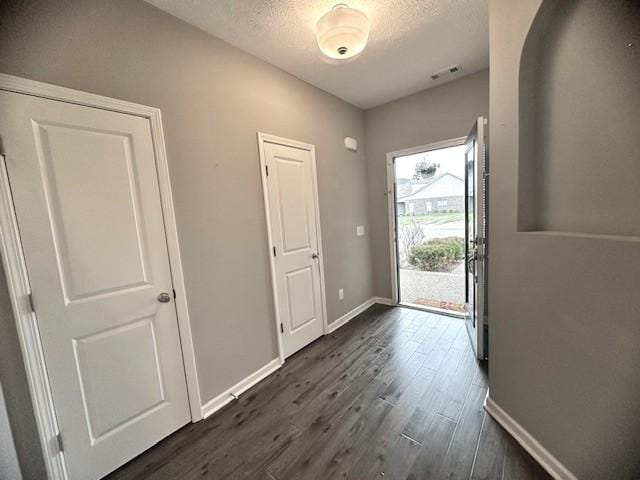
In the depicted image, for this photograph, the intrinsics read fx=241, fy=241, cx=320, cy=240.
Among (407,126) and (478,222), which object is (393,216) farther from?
(478,222)

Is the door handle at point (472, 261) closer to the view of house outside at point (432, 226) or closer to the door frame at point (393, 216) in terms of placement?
the view of house outside at point (432, 226)

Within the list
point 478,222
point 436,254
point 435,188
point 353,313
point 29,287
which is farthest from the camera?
point 436,254

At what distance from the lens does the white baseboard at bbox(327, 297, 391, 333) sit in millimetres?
2955

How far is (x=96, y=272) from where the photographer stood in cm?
134

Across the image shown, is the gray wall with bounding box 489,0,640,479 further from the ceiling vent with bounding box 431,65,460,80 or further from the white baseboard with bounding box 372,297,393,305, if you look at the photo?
the white baseboard with bounding box 372,297,393,305

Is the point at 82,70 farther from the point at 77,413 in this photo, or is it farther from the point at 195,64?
the point at 77,413

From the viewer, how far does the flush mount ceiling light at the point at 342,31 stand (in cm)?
146

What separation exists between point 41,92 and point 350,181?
2.72 m

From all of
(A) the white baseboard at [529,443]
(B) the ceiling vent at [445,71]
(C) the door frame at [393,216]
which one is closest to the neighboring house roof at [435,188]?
(C) the door frame at [393,216]

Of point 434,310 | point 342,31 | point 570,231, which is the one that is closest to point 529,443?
point 570,231

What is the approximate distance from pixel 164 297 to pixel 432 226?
14.5 ft

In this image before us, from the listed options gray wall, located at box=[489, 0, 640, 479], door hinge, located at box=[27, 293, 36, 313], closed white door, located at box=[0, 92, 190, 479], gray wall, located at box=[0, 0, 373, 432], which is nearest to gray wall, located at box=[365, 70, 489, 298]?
gray wall, located at box=[0, 0, 373, 432]

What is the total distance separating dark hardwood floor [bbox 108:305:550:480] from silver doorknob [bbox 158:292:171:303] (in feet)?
3.02

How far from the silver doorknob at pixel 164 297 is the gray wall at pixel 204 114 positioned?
141 millimetres
